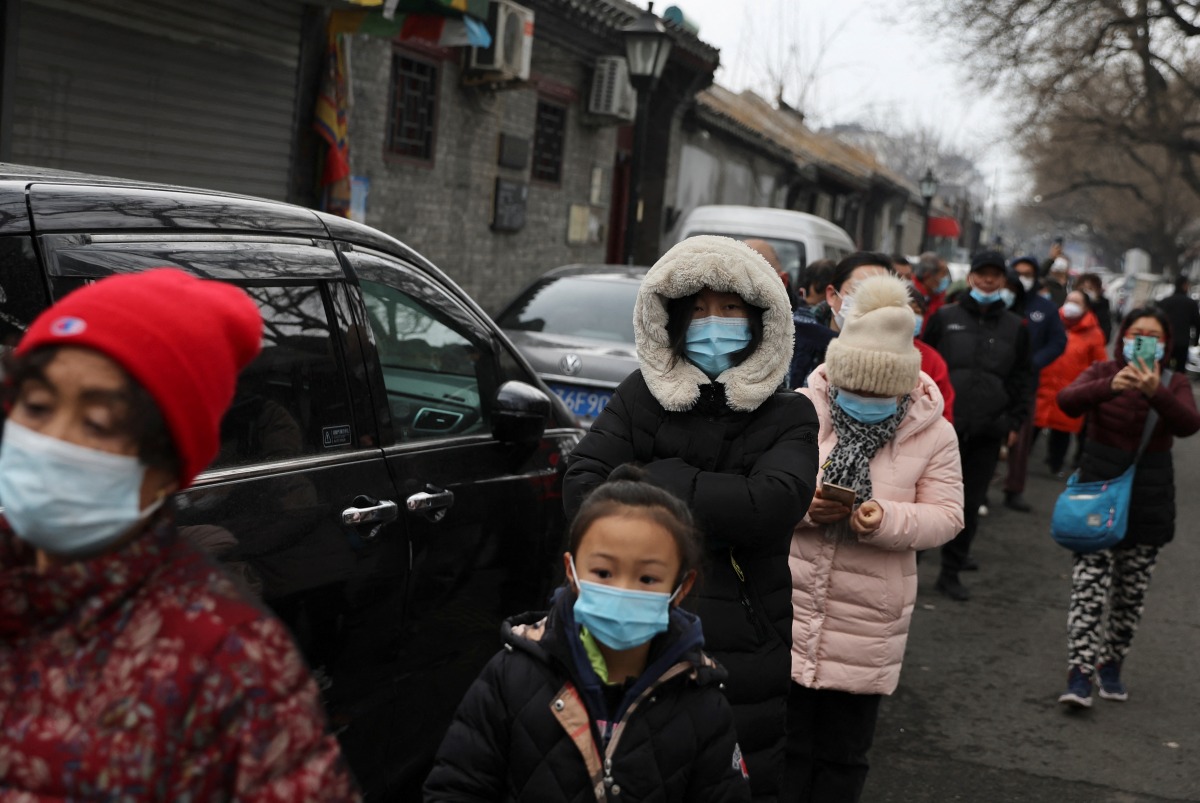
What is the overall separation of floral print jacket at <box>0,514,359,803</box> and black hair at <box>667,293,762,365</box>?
1.90 m

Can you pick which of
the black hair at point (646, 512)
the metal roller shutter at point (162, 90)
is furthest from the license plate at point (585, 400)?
the black hair at point (646, 512)

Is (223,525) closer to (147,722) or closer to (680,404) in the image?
(680,404)

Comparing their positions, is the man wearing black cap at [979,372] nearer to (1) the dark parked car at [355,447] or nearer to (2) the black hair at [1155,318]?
(2) the black hair at [1155,318]

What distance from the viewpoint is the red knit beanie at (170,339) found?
1.44 metres

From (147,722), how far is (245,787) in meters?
0.13

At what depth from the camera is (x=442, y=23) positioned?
11.7 meters

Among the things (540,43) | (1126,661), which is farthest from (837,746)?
(540,43)

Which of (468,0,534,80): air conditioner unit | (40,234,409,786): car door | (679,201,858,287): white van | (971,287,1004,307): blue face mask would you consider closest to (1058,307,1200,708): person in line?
(971,287,1004,307): blue face mask

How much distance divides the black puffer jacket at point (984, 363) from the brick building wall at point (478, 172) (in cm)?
636

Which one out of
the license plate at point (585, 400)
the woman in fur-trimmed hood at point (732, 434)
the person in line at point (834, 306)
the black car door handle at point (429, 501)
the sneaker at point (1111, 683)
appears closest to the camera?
the woman in fur-trimmed hood at point (732, 434)

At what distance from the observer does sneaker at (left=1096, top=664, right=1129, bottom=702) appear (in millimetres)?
6191

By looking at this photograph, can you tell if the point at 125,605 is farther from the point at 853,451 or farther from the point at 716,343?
the point at 853,451

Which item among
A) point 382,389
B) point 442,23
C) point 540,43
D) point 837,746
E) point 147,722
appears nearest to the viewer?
point 147,722

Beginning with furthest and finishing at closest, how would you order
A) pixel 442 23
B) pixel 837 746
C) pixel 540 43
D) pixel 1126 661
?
pixel 540 43 → pixel 442 23 → pixel 1126 661 → pixel 837 746
